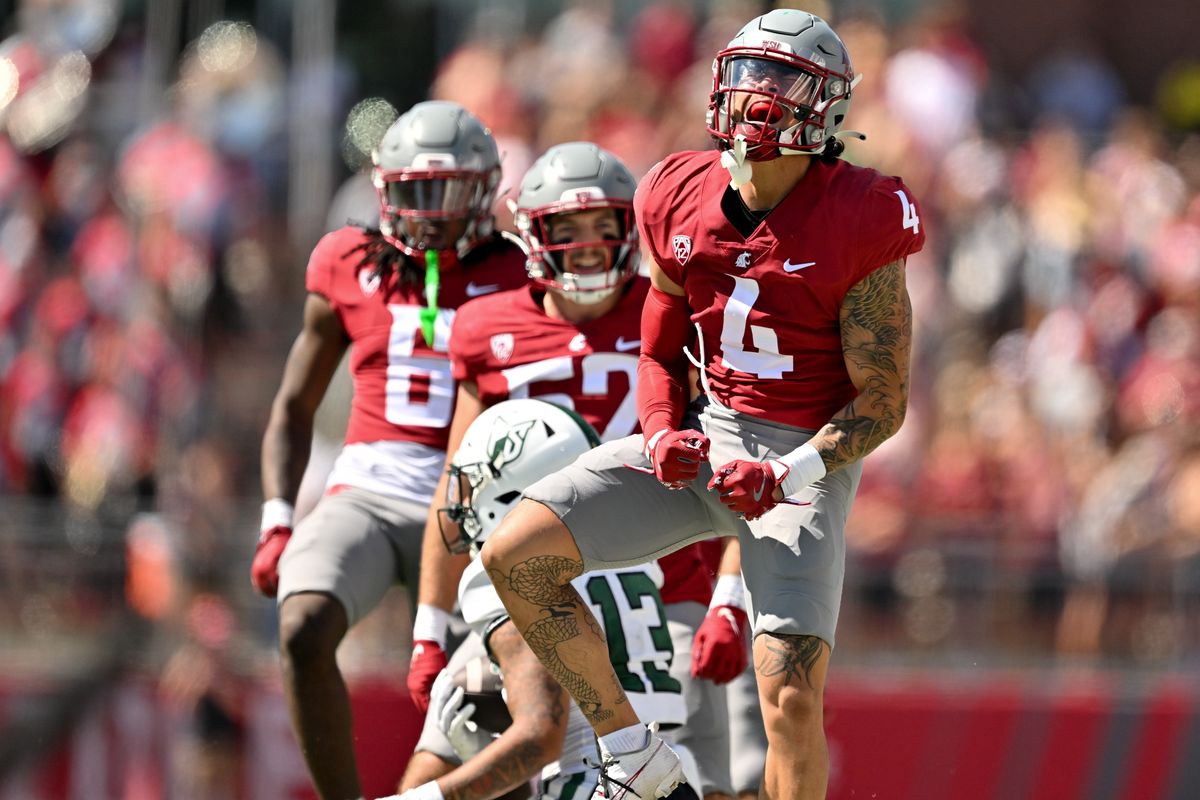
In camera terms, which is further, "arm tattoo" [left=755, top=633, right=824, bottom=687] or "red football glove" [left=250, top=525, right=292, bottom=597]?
"red football glove" [left=250, top=525, right=292, bottom=597]

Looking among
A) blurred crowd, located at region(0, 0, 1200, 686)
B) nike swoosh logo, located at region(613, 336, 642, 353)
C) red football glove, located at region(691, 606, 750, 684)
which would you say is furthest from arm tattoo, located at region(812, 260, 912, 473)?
blurred crowd, located at region(0, 0, 1200, 686)

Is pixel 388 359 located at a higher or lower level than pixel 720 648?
higher

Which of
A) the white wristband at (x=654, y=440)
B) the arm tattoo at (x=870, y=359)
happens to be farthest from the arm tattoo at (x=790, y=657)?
the white wristband at (x=654, y=440)

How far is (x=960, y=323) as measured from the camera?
11703 millimetres

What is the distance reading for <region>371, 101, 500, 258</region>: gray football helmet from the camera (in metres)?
6.82

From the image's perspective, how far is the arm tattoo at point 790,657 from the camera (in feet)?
16.6

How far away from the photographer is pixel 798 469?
509 centimetres

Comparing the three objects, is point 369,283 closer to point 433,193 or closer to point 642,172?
point 433,193

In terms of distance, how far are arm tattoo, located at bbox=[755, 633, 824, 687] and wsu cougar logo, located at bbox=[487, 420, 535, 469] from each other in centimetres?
104

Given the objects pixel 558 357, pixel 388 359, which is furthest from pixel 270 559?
pixel 558 357

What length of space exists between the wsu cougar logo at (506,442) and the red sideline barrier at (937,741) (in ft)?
14.3

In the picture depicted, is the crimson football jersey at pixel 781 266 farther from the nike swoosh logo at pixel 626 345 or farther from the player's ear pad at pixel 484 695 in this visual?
the player's ear pad at pixel 484 695

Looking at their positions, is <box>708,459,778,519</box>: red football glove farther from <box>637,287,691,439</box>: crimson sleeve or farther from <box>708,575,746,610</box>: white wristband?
<box>708,575,746,610</box>: white wristband

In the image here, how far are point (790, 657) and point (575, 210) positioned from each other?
1.87 meters
